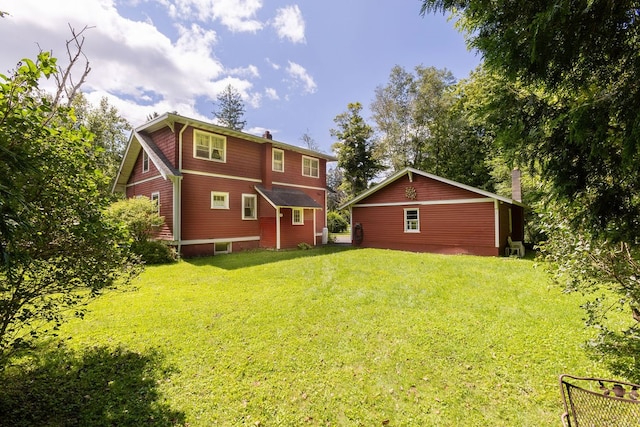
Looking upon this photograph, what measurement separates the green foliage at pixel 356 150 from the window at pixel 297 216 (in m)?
13.8

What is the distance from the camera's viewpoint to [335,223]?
30469mm

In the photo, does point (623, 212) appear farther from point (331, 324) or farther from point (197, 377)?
point (197, 377)

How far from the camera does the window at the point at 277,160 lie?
1616 cm

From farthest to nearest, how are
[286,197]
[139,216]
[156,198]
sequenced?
[286,197] < [156,198] < [139,216]

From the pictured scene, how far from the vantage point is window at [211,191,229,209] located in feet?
44.2

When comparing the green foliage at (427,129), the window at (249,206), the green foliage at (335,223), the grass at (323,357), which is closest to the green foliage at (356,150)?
the green foliage at (427,129)

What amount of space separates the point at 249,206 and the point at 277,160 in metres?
3.44

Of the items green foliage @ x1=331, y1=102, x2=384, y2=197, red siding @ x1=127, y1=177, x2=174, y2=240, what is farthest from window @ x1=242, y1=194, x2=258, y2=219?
green foliage @ x1=331, y1=102, x2=384, y2=197

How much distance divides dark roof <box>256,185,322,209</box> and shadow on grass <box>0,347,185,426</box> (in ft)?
35.0

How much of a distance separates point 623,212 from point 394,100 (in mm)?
26803

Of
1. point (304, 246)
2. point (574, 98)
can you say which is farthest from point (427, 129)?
point (574, 98)

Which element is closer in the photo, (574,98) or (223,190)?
(574,98)

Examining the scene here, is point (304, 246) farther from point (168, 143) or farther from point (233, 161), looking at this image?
point (168, 143)

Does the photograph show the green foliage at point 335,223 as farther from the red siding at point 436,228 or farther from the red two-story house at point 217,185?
the red siding at point 436,228
